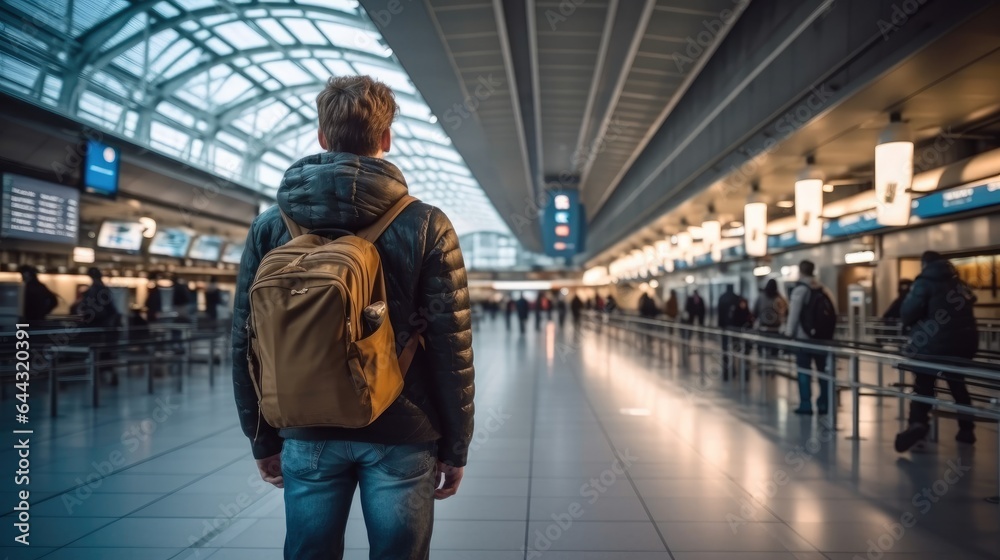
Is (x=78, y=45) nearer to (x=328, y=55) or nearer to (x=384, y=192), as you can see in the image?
(x=328, y=55)

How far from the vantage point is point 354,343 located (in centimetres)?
145

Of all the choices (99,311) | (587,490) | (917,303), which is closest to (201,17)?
(99,311)

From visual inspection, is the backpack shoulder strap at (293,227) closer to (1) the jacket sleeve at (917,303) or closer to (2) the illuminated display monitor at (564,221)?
(1) the jacket sleeve at (917,303)

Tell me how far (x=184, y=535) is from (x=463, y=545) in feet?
5.08

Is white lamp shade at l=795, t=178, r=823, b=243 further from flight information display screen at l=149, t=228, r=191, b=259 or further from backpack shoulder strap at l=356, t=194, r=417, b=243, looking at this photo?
flight information display screen at l=149, t=228, r=191, b=259

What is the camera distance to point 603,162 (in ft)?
64.0

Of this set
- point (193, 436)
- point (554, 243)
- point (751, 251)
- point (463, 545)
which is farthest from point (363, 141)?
point (554, 243)

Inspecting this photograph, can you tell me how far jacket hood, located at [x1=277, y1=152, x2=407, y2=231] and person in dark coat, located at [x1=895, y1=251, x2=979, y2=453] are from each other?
5.53m

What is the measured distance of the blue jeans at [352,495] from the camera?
1.62 metres

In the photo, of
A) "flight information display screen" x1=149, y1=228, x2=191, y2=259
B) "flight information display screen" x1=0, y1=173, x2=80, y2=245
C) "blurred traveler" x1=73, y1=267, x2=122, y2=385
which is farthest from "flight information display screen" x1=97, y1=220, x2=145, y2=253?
"blurred traveler" x1=73, y1=267, x2=122, y2=385

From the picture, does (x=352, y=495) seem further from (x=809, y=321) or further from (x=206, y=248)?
(x=206, y=248)

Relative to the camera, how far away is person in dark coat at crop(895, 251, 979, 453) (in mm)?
5691

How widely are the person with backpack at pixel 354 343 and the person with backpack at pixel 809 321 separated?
282 inches

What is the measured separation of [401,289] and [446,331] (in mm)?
155
